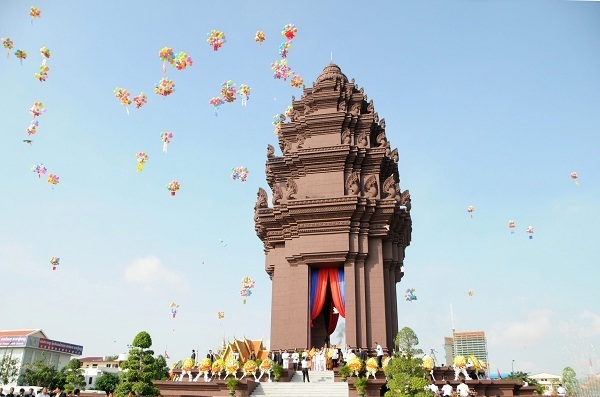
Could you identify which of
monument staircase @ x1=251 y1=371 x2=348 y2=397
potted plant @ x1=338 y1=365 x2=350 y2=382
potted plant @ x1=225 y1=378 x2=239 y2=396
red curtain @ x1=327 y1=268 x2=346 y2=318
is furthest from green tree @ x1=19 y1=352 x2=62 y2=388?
potted plant @ x1=338 y1=365 x2=350 y2=382

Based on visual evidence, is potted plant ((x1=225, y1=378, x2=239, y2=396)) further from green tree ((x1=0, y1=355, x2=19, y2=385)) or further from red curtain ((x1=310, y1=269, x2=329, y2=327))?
green tree ((x1=0, y1=355, x2=19, y2=385))

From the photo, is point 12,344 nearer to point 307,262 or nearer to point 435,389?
point 307,262

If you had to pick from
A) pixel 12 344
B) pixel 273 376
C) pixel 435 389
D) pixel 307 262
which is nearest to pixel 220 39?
pixel 307 262

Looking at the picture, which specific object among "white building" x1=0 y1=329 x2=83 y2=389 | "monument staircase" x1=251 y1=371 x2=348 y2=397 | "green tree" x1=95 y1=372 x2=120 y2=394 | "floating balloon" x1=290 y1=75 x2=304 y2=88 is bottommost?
"green tree" x1=95 y1=372 x2=120 y2=394

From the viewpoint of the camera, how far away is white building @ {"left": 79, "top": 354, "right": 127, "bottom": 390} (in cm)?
9256

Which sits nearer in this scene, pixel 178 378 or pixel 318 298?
pixel 178 378

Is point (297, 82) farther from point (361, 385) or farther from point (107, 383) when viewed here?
point (107, 383)

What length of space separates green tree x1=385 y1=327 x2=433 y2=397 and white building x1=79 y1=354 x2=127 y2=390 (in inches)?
3208

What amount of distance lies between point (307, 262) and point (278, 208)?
4.27 meters

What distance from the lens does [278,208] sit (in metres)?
33.3

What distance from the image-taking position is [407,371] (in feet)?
62.1

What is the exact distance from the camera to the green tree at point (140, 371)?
928 inches

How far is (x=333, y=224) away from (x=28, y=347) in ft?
260

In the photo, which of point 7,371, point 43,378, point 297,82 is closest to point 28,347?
point 7,371
